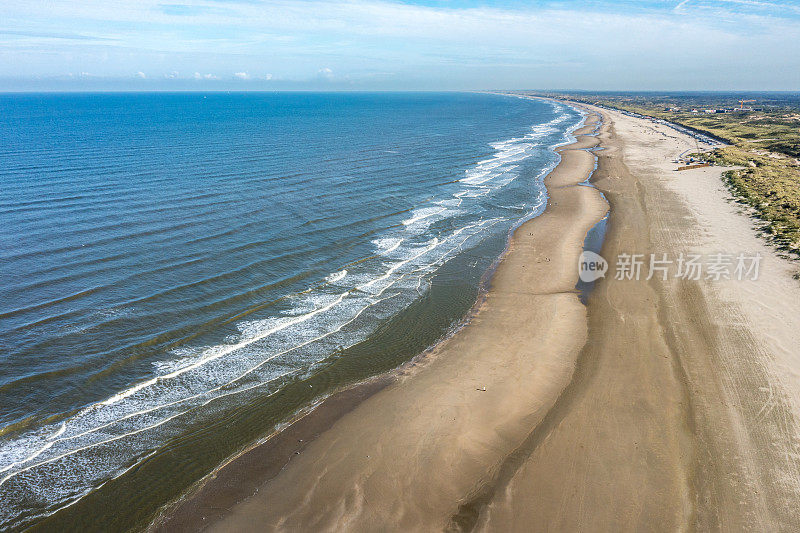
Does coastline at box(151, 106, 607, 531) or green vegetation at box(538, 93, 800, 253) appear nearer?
coastline at box(151, 106, 607, 531)

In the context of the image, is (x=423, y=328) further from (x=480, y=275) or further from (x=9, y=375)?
(x=9, y=375)

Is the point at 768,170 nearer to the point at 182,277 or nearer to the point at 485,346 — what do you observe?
the point at 485,346

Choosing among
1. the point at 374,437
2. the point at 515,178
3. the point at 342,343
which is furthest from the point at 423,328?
the point at 515,178

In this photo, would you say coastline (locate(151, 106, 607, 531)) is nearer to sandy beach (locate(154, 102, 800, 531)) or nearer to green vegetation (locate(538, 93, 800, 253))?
sandy beach (locate(154, 102, 800, 531))

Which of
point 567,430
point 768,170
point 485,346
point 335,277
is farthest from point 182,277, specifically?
point 768,170

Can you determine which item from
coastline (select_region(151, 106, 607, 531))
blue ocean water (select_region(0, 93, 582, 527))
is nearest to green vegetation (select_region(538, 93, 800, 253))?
coastline (select_region(151, 106, 607, 531))

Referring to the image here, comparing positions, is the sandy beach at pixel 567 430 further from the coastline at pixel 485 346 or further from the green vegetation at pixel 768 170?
the green vegetation at pixel 768 170

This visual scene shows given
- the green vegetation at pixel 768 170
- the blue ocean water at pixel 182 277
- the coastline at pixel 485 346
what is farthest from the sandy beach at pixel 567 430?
the green vegetation at pixel 768 170
